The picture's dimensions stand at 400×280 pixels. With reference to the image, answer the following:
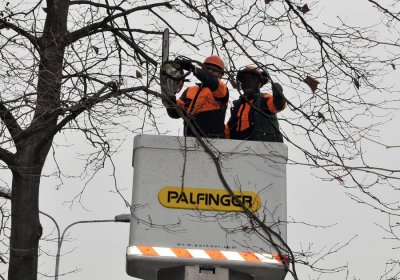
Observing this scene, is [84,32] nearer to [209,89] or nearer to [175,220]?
[209,89]

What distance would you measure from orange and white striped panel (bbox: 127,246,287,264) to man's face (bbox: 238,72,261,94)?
2020 millimetres

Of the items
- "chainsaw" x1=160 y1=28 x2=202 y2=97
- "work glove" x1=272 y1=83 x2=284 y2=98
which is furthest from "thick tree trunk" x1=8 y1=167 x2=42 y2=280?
"work glove" x1=272 y1=83 x2=284 y2=98

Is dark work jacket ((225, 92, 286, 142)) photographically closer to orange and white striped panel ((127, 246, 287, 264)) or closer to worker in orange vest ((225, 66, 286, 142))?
worker in orange vest ((225, 66, 286, 142))

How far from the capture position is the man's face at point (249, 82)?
7406mm

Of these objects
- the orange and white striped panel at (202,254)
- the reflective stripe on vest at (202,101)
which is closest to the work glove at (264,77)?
the reflective stripe on vest at (202,101)

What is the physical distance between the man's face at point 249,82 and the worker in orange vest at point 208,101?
6.9 inches

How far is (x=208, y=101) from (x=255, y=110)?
0.42 meters

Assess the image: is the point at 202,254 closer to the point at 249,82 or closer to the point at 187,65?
the point at 187,65

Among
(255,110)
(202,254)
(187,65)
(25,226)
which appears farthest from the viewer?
(25,226)

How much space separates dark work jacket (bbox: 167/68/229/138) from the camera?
7098 mm

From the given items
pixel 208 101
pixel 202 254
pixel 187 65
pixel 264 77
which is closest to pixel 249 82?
pixel 264 77

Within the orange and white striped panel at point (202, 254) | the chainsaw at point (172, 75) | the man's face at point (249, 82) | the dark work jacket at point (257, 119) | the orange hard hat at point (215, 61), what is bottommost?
the orange and white striped panel at point (202, 254)

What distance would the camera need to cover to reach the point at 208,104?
23.9 feet

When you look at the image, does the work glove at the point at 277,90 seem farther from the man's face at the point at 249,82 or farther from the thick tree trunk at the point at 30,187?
the thick tree trunk at the point at 30,187
